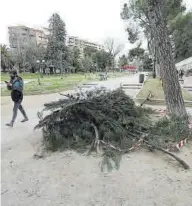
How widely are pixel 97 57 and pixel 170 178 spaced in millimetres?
70585

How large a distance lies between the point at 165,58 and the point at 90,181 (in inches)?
137

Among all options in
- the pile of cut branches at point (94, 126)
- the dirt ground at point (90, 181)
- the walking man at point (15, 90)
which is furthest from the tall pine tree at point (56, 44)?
the dirt ground at point (90, 181)

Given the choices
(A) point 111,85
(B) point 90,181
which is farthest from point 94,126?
(A) point 111,85

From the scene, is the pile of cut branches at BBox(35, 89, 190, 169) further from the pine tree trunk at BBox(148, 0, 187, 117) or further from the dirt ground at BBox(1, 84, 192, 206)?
the pine tree trunk at BBox(148, 0, 187, 117)

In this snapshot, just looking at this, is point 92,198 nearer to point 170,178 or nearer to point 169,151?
point 170,178

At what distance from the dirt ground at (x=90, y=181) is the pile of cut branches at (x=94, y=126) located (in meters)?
0.30

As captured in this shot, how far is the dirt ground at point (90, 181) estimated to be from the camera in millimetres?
2785

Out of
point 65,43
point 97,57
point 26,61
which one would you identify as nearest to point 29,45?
point 26,61

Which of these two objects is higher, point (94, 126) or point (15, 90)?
point (15, 90)

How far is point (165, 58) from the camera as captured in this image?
17.4 feet

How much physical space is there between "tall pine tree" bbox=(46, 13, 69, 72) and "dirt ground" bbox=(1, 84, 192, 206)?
44.3m

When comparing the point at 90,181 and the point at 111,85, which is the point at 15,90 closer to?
the point at 90,181

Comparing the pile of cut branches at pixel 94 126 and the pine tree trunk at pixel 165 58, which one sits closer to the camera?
the pile of cut branches at pixel 94 126

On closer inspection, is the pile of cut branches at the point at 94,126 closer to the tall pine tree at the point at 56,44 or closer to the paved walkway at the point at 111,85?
the paved walkway at the point at 111,85
